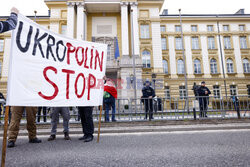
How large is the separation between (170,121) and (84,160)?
4190 millimetres

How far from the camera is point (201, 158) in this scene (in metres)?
2.32

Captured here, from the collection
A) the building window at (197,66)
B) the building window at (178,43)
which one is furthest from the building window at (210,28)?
the building window at (197,66)

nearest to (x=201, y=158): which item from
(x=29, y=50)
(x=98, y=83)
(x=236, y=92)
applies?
(x=98, y=83)

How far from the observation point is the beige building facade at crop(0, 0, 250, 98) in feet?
71.5

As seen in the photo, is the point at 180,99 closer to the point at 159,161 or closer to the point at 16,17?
the point at 159,161

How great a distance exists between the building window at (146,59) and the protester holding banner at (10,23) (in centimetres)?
2150

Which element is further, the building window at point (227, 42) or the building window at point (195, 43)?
the building window at point (227, 42)

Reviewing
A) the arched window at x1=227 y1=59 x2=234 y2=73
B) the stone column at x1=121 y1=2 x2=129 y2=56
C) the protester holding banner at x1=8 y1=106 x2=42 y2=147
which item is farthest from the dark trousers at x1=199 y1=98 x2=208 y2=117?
the arched window at x1=227 y1=59 x2=234 y2=73

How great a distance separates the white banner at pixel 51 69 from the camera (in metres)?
2.32

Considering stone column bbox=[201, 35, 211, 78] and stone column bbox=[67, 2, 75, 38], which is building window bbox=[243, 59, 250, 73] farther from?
stone column bbox=[67, 2, 75, 38]

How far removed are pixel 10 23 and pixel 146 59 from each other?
863 inches

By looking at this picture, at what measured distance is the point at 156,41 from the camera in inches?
922

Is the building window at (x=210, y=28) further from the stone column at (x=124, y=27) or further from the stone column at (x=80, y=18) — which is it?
the stone column at (x=80, y=18)

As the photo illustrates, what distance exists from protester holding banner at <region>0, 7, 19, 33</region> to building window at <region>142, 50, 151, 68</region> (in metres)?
21.5
